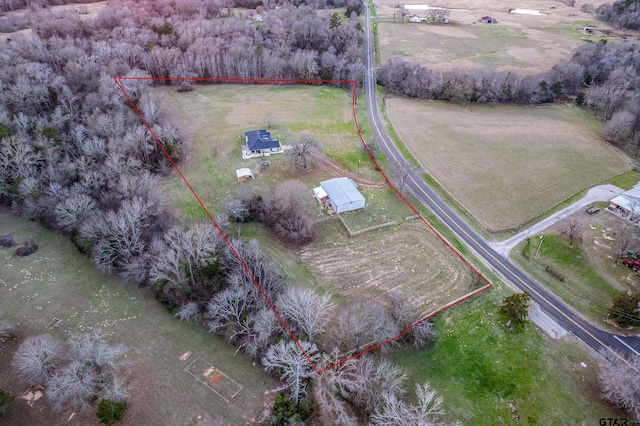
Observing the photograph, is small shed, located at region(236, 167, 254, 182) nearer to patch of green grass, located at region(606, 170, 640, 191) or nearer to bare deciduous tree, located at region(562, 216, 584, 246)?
bare deciduous tree, located at region(562, 216, 584, 246)

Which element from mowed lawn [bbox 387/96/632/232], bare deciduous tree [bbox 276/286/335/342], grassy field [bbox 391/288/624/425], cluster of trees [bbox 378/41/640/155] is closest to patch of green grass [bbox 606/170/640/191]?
mowed lawn [bbox 387/96/632/232]

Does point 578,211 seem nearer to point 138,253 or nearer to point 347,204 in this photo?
point 347,204

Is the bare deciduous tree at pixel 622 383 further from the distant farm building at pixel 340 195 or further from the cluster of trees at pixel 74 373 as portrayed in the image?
the cluster of trees at pixel 74 373

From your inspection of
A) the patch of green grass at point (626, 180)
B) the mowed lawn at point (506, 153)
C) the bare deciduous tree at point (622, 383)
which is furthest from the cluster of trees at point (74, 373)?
the patch of green grass at point (626, 180)

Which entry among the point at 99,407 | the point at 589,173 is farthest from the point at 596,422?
the point at 589,173

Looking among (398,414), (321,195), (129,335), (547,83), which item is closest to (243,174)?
(321,195)

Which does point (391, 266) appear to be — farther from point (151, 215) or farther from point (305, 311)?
point (151, 215)
